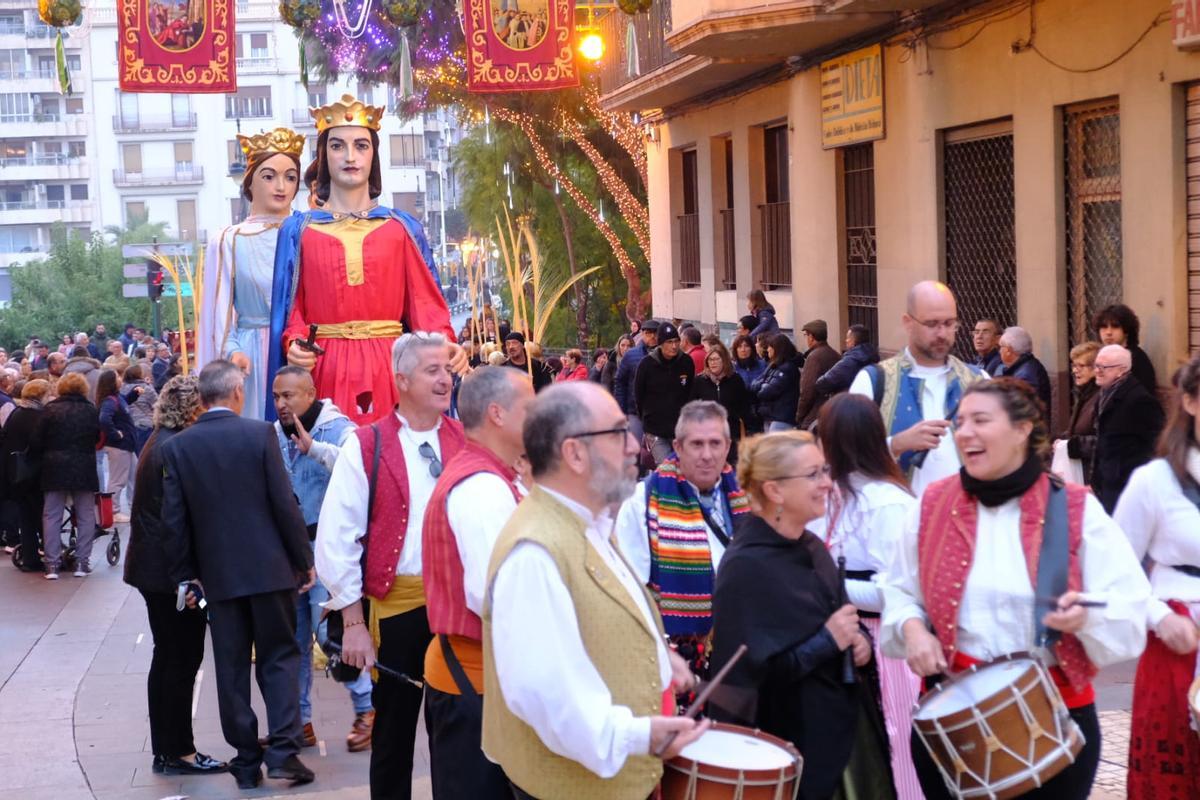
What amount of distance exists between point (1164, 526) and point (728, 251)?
57.5 feet

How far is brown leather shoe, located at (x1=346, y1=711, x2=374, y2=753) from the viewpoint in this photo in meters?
7.92

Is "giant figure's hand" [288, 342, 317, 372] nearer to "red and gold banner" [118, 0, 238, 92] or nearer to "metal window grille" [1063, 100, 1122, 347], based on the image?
"metal window grille" [1063, 100, 1122, 347]

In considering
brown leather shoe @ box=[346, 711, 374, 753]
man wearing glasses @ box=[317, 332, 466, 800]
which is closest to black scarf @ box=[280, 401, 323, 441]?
brown leather shoe @ box=[346, 711, 374, 753]

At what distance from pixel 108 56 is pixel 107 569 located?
67879 mm

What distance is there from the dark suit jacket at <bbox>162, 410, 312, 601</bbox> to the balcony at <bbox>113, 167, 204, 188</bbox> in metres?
74.7

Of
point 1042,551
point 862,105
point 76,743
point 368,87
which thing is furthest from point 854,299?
point 368,87

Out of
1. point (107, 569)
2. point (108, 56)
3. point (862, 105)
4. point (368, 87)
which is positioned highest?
point (108, 56)

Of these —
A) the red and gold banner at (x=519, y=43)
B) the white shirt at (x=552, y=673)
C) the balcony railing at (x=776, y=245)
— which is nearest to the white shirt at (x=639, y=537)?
the white shirt at (x=552, y=673)

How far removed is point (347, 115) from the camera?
30.2ft

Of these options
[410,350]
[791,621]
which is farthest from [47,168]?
[791,621]

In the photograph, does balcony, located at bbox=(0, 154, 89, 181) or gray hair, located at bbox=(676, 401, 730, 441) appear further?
balcony, located at bbox=(0, 154, 89, 181)

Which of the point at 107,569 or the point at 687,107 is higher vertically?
the point at 687,107

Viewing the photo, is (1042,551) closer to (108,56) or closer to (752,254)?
(752,254)

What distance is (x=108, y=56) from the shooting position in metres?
77.9
